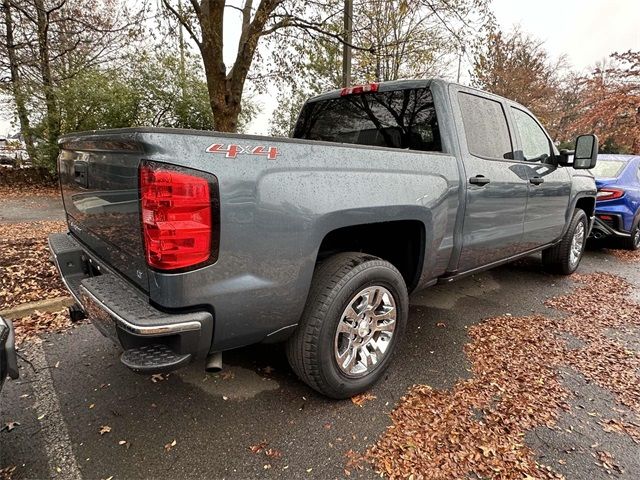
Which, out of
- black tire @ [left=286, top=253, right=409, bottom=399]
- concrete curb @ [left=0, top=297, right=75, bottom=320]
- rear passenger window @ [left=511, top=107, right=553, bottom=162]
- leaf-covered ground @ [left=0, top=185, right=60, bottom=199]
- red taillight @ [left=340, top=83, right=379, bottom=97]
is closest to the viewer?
black tire @ [left=286, top=253, right=409, bottom=399]

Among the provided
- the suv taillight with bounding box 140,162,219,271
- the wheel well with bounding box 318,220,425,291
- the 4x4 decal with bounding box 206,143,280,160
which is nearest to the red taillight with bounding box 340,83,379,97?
the wheel well with bounding box 318,220,425,291

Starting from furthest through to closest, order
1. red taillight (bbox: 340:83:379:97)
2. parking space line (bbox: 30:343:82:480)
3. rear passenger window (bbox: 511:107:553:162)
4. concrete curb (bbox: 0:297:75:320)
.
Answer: rear passenger window (bbox: 511:107:553:162) → concrete curb (bbox: 0:297:75:320) → red taillight (bbox: 340:83:379:97) → parking space line (bbox: 30:343:82:480)

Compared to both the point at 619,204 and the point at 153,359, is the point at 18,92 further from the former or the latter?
the point at 619,204

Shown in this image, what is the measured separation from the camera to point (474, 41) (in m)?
7.25

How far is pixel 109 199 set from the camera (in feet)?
6.27

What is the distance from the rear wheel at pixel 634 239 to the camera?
6.20m

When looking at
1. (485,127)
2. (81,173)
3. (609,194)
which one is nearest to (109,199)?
(81,173)

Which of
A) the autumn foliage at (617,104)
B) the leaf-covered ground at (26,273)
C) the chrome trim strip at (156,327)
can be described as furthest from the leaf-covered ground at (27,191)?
the autumn foliage at (617,104)

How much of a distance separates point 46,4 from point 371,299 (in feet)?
53.3

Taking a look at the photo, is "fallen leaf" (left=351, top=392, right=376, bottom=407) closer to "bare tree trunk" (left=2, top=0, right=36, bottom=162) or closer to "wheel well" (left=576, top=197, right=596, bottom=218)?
"wheel well" (left=576, top=197, right=596, bottom=218)

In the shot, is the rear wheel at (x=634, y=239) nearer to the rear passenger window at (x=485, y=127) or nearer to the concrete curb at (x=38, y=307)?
the rear passenger window at (x=485, y=127)

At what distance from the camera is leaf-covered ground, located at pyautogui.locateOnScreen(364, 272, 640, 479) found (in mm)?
1882

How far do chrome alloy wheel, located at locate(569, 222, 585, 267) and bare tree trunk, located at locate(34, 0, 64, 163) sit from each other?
1225 centimetres

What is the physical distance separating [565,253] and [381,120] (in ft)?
10.7
